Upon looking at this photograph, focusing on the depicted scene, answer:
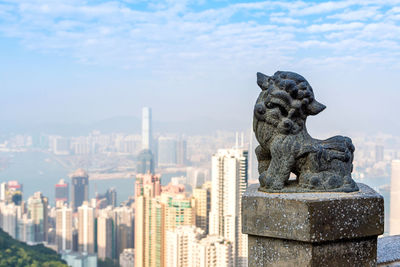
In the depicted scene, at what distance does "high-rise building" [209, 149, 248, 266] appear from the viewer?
1892 cm

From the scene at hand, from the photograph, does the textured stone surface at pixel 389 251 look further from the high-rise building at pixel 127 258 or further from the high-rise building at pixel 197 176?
the high-rise building at pixel 197 176

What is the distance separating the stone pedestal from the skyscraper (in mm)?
36124

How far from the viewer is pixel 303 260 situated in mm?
1278

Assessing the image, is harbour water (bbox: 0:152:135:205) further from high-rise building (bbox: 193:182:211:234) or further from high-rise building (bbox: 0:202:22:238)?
high-rise building (bbox: 193:182:211:234)

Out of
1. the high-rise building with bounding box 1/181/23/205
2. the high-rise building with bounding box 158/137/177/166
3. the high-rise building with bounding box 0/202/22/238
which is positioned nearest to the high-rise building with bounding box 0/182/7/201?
the high-rise building with bounding box 1/181/23/205

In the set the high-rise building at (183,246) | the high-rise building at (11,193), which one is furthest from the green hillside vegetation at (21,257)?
the high-rise building at (11,193)

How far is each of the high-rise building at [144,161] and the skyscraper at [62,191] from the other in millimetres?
5828

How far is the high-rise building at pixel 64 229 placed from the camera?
30.4 meters

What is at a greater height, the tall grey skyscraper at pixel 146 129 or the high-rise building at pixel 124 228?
the tall grey skyscraper at pixel 146 129

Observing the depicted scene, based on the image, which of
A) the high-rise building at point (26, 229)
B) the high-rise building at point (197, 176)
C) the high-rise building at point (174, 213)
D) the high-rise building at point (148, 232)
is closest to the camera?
the high-rise building at point (174, 213)

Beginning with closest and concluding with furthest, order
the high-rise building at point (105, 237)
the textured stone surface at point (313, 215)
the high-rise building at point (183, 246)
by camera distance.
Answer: the textured stone surface at point (313, 215) < the high-rise building at point (183, 246) < the high-rise building at point (105, 237)

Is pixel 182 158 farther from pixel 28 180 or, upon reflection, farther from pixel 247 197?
pixel 247 197

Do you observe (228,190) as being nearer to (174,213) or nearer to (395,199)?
(174,213)

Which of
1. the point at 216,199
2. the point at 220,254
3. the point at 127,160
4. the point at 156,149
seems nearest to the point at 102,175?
the point at 127,160
